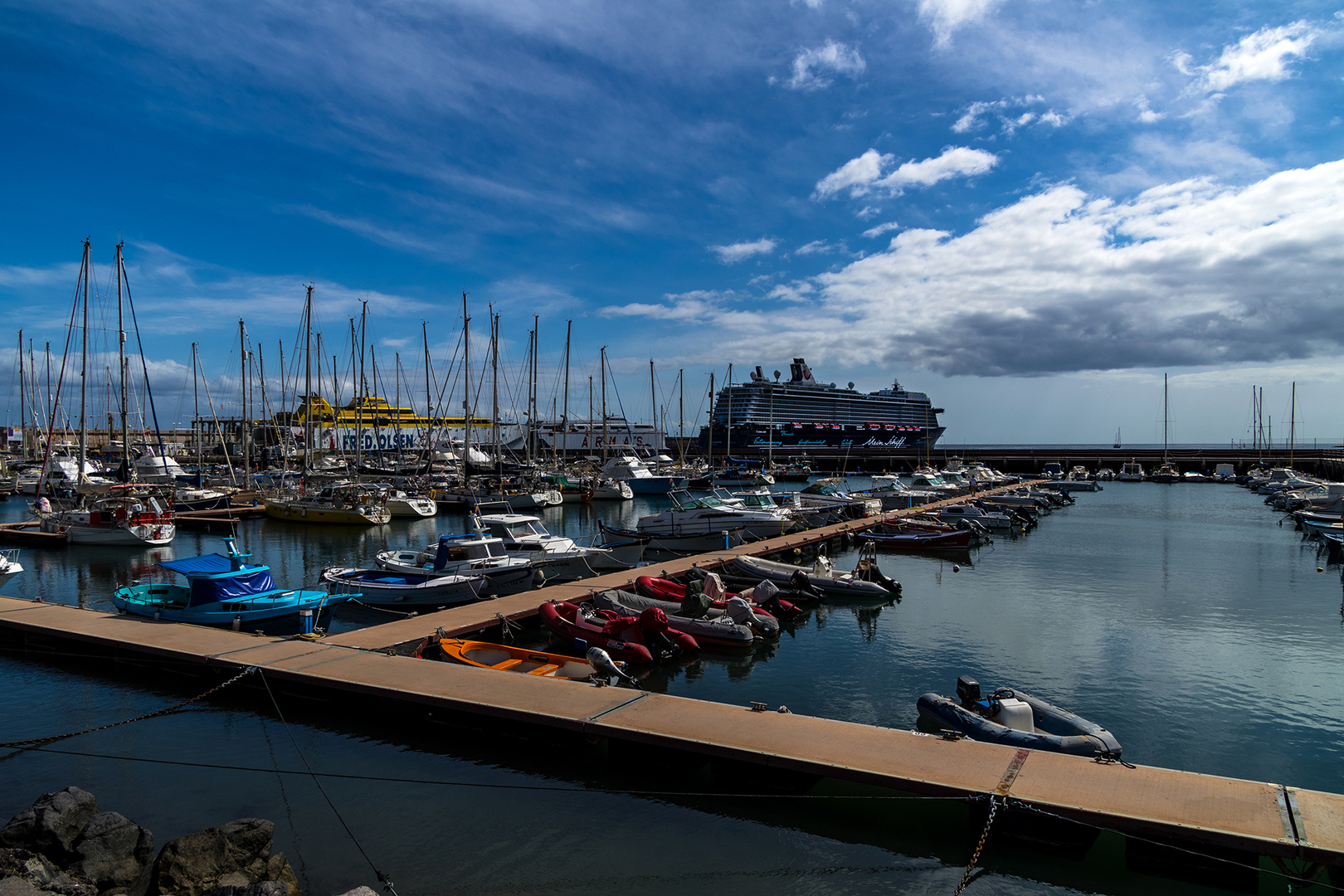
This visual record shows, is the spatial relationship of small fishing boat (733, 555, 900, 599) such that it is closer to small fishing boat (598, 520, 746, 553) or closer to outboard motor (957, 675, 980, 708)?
small fishing boat (598, 520, 746, 553)

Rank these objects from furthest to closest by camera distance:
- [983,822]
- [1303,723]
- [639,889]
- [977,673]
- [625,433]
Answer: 1. [625,433]
2. [977,673]
3. [1303,723]
4. [983,822]
5. [639,889]

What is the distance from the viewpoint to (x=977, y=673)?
14578 millimetres

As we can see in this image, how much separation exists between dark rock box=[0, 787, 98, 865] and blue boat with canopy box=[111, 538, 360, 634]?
7.38 m

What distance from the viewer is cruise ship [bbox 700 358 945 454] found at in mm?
104938

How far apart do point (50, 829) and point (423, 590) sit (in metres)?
11.3

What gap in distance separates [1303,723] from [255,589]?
20554 mm

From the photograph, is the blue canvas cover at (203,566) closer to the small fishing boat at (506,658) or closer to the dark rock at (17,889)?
the small fishing boat at (506,658)

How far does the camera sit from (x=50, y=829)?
7.64 m

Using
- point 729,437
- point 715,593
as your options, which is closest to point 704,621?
point 715,593

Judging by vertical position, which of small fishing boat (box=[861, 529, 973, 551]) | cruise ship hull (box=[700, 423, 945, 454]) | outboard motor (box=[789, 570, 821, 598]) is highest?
cruise ship hull (box=[700, 423, 945, 454])

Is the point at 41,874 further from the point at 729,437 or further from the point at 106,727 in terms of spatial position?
the point at 729,437

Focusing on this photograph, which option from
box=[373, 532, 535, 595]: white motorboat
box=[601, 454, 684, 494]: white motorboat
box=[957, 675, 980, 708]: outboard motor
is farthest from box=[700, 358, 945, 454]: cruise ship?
box=[957, 675, 980, 708]: outboard motor

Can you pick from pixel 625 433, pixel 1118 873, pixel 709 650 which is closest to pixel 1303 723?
pixel 1118 873

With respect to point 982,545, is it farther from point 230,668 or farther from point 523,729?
point 230,668
